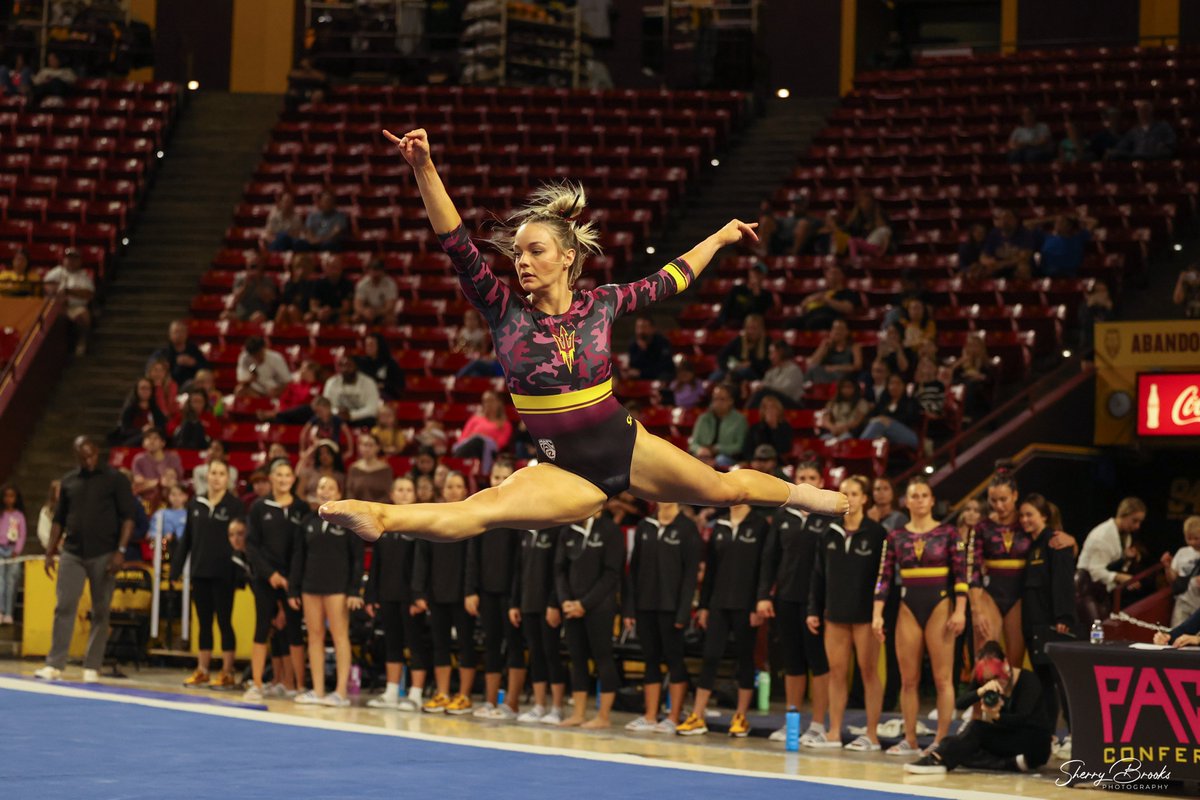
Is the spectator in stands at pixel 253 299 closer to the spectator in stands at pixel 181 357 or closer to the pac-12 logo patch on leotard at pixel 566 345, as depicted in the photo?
the spectator in stands at pixel 181 357

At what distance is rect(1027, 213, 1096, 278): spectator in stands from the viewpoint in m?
15.7

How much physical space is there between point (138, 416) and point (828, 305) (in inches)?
270

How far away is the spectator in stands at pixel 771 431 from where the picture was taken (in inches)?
524

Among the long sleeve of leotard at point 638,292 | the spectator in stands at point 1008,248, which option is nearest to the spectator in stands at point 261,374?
the spectator in stands at point 1008,248

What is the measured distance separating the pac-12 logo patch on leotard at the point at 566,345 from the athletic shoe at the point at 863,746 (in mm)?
5500

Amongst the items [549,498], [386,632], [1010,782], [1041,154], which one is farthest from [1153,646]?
[1041,154]

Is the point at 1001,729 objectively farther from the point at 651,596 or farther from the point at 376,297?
the point at 376,297

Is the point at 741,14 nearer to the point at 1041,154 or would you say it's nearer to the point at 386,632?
the point at 1041,154

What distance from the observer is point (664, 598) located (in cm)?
1133

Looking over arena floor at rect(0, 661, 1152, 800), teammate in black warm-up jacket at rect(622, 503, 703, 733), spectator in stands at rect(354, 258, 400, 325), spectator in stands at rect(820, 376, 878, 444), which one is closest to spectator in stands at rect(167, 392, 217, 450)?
spectator in stands at rect(354, 258, 400, 325)

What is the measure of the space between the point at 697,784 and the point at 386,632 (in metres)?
4.53

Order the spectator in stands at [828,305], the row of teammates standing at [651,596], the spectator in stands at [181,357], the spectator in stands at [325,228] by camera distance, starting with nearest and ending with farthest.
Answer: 1. the row of teammates standing at [651,596]
2. the spectator in stands at [828,305]
3. the spectator in stands at [181,357]
4. the spectator in stands at [325,228]

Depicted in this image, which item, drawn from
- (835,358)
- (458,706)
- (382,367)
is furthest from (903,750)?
(382,367)

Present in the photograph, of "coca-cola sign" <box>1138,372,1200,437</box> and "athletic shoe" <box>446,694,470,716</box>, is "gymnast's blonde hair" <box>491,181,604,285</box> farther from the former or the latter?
"coca-cola sign" <box>1138,372,1200,437</box>
